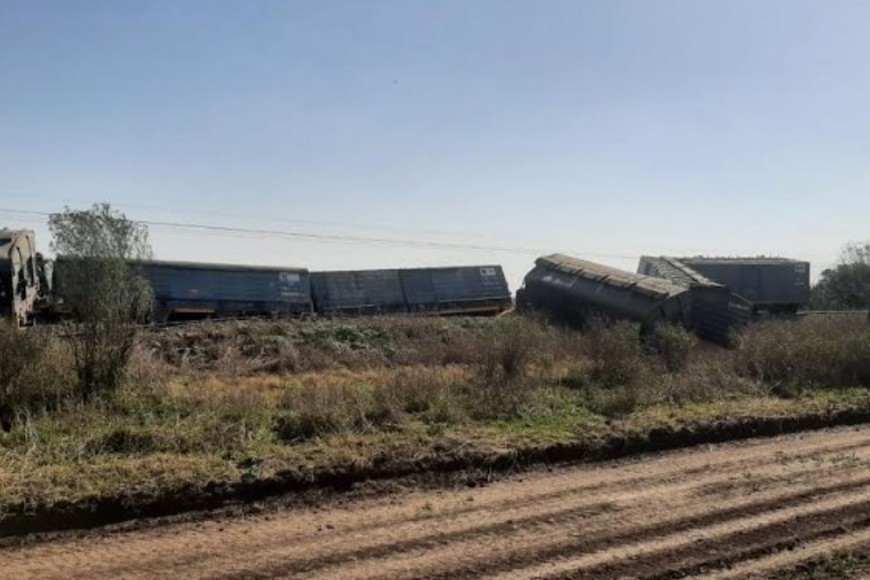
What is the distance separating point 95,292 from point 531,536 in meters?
8.26

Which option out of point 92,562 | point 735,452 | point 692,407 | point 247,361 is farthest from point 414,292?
point 92,562

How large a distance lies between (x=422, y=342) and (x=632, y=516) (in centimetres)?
1444

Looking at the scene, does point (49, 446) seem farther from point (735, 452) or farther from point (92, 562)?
point (735, 452)

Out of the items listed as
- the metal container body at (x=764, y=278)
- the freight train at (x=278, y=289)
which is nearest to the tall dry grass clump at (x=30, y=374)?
the freight train at (x=278, y=289)

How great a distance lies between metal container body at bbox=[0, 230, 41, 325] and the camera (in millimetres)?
22562

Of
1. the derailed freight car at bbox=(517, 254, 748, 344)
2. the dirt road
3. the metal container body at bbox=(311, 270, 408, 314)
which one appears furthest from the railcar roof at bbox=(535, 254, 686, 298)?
the dirt road

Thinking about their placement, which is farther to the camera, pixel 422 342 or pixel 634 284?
pixel 634 284

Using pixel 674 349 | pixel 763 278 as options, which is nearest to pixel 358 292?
pixel 674 349

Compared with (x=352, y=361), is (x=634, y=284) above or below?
above

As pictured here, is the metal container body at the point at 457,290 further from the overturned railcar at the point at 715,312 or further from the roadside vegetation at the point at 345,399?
the roadside vegetation at the point at 345,399

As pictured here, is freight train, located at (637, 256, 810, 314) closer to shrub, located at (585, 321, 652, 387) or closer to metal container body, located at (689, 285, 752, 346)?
metal container body, located at (689, 285, 752, 346)

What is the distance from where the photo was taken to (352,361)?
20.4m

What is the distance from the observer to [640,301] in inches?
1021

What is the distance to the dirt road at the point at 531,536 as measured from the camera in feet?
23.7
